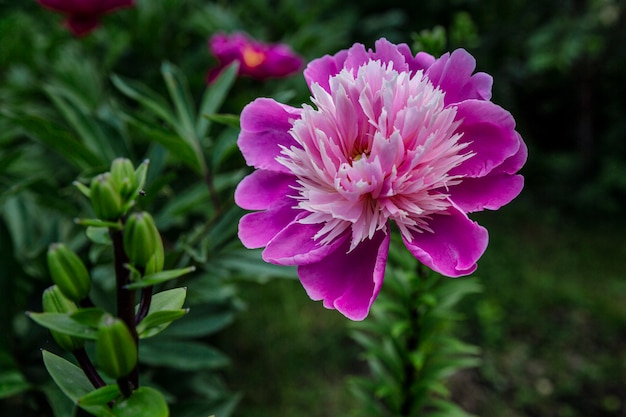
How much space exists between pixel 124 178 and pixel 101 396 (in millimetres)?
142

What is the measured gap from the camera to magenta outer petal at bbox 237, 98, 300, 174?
476 millimetres

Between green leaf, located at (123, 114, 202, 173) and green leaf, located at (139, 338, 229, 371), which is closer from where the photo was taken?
green leaf, located at (123, 114, 202, 173)

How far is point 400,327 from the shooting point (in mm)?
844

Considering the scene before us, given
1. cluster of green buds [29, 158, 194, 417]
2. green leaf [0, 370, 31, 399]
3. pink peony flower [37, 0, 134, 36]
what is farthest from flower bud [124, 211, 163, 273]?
pink peony flower [37, 0, 134, 36]

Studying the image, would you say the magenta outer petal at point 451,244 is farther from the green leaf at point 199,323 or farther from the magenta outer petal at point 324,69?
the green leaf at point 199,323

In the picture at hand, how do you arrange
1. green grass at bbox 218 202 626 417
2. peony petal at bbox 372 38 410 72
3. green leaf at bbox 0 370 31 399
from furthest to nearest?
green grass at bbox 218 202 626 417
green leaf at bbox 0 370 31 399
peony petal at bbox 372 38 410 72

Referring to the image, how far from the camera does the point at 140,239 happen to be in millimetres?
370

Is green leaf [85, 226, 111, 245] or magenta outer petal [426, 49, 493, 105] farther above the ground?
magenta outer petal [426, 49, 493, 105]

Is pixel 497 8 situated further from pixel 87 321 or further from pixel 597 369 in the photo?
pixel 87 321

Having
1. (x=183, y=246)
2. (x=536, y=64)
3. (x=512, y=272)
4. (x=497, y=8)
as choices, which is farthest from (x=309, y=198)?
(x=497, y=8)

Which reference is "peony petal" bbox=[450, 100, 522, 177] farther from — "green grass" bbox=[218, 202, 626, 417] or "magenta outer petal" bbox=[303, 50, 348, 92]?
"green grass" bbox=[218, 202, 626, 417]

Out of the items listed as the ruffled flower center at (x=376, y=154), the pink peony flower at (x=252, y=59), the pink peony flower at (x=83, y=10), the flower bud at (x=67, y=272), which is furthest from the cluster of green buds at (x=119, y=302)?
the pink peony flower at (x=83, y=10)

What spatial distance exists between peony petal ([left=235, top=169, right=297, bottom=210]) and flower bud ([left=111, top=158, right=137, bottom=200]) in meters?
0.10

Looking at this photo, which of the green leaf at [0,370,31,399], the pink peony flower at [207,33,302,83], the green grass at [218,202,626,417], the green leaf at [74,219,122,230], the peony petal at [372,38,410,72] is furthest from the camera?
the green grass at [218,202,626,417]
